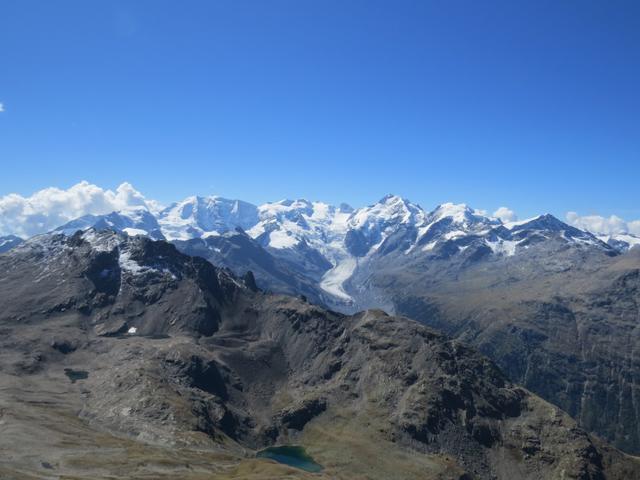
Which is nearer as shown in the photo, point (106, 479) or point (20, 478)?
point (20, 478)

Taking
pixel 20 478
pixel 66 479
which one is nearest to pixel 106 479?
pixel 66 479

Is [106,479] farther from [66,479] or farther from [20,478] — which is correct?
[20,478]
